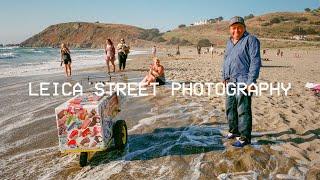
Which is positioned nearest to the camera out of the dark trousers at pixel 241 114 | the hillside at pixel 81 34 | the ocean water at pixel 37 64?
the dark trousers at pixel 241 114

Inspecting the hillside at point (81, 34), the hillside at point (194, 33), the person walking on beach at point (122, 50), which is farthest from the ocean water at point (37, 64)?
the hillside at point (81, 34)

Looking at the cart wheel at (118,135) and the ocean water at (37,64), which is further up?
the ocean water at (37,64)

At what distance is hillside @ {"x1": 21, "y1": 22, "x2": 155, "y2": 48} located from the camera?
482 feet

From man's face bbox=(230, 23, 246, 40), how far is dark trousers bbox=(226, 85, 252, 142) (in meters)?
0.91

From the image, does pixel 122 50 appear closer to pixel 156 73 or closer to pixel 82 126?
pixel 156 73

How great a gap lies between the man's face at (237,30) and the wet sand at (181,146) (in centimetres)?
172

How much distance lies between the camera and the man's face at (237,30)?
5.38 meters

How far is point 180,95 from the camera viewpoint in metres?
10.5

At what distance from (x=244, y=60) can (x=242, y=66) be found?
0.31ft

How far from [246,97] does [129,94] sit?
632 centimetres

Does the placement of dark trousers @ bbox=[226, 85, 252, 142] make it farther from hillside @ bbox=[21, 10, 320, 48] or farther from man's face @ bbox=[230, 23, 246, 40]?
hillside @ bbox=[21, 10, 320, 48]

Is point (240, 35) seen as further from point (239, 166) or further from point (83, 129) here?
point (83, 129)

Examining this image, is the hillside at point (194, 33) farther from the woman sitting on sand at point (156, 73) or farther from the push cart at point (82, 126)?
the push cart at point (82, 126)

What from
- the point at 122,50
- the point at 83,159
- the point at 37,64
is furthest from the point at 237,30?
the point at 37,64
